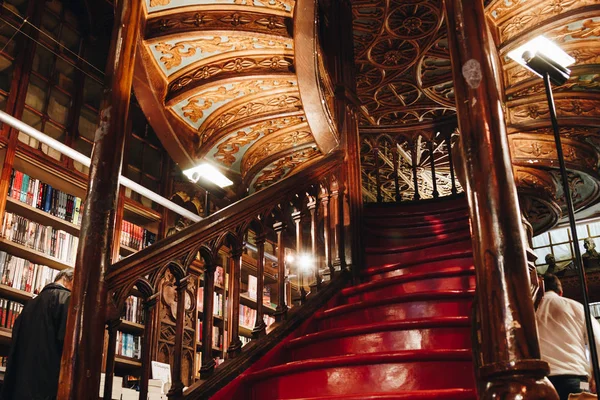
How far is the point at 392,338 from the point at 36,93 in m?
3.49

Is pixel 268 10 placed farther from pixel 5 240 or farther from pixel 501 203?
pixel 501 203

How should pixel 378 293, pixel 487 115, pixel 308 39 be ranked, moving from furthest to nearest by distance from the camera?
pixel 308 39, pixel 378 293, pixel 487 115

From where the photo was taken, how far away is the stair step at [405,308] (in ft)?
8.31

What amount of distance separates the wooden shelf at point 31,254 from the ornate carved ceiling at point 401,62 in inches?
126

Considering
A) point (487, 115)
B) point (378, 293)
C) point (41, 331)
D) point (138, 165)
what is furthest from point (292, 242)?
point (487, 115)

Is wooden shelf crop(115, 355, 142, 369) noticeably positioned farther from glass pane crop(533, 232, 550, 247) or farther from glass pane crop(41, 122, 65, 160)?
glass pane crop(533, 232, 550, 247)

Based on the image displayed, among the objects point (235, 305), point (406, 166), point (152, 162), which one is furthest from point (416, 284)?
point (406, 166)

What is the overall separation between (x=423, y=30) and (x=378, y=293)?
314 cm

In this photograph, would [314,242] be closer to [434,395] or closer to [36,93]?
[434,395]

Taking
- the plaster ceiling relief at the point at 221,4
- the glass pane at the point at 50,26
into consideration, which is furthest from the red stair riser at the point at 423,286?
the glass pane at the point at 50,26

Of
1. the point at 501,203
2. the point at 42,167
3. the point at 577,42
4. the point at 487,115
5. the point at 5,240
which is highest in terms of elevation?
the point at 577,42

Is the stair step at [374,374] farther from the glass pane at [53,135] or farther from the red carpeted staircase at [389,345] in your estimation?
the glass pane at [53,135]

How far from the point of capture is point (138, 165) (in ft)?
17.7

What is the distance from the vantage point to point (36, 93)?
4504mm
